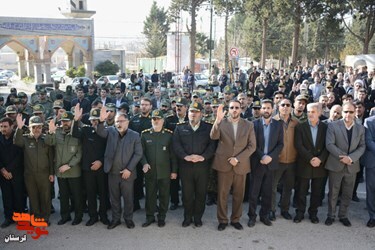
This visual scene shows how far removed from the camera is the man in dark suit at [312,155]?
18.4 feet

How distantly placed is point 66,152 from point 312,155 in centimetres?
371

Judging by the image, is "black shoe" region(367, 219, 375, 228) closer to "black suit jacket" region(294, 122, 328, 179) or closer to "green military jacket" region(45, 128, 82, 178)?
"black suit jacket" region(294, 122, 328, 179)

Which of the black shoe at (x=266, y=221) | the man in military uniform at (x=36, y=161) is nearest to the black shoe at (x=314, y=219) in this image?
the black shoe at (x=266, y=221)

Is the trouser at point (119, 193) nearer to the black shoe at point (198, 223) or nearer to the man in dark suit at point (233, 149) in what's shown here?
the black shoe at point (198, 223)

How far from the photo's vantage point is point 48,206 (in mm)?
5715

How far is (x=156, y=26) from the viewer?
58.9m

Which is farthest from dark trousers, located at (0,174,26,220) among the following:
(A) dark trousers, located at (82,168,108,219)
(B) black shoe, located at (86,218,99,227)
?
(B) black shoe, located at (86,218,99,227)

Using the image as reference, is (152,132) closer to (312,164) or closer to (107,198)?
(107,198)

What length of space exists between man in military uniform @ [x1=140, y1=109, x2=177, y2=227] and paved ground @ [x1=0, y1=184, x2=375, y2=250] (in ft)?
0.92

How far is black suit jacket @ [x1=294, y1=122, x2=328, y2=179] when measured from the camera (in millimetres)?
5605

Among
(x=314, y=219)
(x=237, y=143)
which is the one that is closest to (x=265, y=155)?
(x=237, y=143)

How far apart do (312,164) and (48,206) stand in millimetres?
4082

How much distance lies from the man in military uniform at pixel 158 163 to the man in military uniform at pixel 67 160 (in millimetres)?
1006

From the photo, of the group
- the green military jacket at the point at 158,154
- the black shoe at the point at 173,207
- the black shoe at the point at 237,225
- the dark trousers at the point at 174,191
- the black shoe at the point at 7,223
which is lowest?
the black shoe at the point at 7,223
